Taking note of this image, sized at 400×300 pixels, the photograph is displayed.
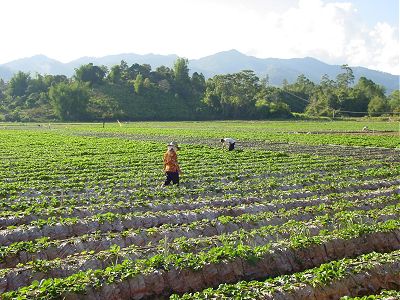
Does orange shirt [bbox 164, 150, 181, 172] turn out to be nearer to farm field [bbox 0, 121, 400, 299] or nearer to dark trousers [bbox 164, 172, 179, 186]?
dark trousers [bbox 164, 172, 179, 186]

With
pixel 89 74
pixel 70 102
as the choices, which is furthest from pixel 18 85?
pixel 70 102

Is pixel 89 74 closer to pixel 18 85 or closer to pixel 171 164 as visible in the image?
pixel 18 85

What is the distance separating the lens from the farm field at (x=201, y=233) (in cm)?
768

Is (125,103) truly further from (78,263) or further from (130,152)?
(78,263)

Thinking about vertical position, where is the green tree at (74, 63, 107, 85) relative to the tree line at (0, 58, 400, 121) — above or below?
above

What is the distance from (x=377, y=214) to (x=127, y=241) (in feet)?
21.0

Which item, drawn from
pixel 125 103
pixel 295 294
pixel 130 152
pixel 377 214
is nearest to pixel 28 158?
pixel 130 152

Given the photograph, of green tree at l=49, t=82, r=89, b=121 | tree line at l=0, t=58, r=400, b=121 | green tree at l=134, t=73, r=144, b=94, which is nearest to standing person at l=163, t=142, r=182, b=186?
→ tree line at l=0, t=58, r=400, b=121

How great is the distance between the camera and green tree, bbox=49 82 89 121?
93.6 meters

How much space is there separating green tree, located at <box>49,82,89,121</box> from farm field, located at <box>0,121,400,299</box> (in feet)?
246

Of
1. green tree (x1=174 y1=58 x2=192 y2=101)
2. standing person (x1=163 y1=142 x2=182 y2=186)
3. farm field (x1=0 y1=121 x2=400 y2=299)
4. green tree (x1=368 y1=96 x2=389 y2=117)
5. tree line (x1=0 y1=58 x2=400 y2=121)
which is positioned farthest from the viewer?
green tree (x1=174 y1=58 x2=192 y2=101)

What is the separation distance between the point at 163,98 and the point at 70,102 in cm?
2126

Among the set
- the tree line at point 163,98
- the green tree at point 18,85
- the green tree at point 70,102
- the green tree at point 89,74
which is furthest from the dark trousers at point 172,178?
the green tree at point 18,85

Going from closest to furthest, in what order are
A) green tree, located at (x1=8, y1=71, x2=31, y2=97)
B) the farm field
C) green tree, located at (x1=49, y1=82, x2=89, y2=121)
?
the farm field, green tree, located at (x1=49, y1=82, x2=89, y2=121), green tree, located at (x1=8, y1=71, x2=31, y2=97)
